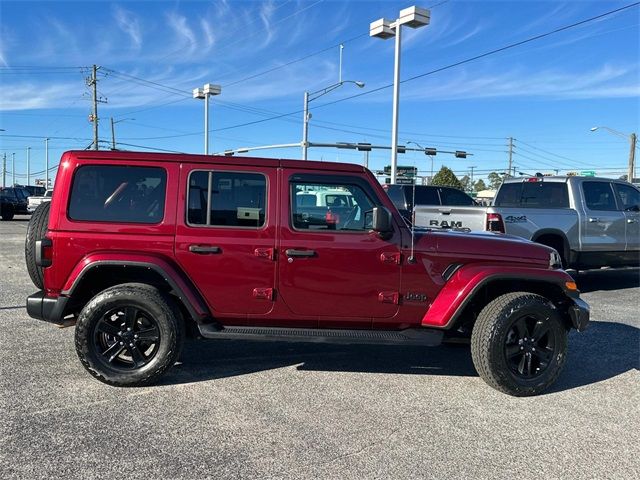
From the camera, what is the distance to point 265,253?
4582 mm

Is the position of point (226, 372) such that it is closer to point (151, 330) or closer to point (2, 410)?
point (151, 330)

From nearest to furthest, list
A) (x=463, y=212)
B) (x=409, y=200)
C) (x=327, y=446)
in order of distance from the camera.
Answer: (x=327, y=446) → (x=463, y=212) → (x=409, y=200)

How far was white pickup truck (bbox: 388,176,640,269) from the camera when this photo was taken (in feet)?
29.7

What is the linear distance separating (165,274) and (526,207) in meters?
7.09

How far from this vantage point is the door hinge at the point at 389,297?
4.68 metres

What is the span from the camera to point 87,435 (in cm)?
362

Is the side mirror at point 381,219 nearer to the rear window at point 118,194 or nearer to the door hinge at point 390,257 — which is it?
the door hinge at point 390,257

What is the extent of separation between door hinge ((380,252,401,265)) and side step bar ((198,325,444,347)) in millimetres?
613

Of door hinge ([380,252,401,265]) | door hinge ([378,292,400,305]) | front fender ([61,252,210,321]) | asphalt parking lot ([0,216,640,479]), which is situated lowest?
asphalt parking lot ([0,216,640,479])

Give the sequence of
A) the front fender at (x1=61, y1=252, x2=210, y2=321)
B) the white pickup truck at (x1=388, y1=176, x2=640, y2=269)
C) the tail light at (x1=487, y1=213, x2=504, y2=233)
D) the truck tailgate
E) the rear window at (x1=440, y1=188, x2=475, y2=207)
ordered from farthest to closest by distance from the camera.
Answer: the rear window at (x1=440, y1=188, x2=475, y2=207) → the white pickup truck at (x1=388, y1=176, x2=640, y2=269) → the truck tailgate → the tail light at (x1=487, y1=213, x2=504, y2=233) → the front fender at (x1=61, y1=252, x2=210, y2=321)

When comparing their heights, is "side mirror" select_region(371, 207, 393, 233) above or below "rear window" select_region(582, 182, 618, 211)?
below

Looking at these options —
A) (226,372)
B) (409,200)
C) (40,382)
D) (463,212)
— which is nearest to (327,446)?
(226,372)

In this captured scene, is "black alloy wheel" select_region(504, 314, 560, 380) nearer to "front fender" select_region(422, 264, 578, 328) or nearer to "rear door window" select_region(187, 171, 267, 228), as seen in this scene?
"front fender" select_region(422, 264, 578, 328)

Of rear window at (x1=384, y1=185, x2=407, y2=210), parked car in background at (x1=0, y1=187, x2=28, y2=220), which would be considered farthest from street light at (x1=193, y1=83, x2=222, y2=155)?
rear window at (x1=384, y1=185, x2=407, y2=210)
